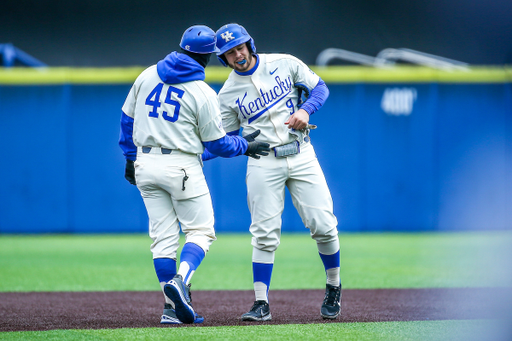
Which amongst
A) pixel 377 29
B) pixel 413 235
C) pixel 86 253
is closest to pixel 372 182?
pixel 413 235

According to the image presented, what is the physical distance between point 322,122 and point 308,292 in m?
6.26

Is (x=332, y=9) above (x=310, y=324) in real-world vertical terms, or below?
above

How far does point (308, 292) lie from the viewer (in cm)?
Answer: 550

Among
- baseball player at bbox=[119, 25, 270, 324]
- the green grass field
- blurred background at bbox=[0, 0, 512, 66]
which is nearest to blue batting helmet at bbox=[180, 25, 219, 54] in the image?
baseball player at bbox=[119, 25, 270, 324]

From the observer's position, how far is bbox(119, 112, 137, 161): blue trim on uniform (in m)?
4.02

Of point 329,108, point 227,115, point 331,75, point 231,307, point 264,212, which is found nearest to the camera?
point 264,212

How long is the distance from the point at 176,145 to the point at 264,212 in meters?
0.73

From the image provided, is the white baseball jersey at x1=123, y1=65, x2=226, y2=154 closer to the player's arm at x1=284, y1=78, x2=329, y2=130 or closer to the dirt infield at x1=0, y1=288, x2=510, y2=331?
the player's arm at x1=284, y1=78, x2=329, y2=130

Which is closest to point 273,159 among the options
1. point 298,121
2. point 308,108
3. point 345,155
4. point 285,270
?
point 298,121

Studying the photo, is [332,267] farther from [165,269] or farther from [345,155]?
[345,155]

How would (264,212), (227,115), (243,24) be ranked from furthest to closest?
(243,24) → (227,115) → (264,212)

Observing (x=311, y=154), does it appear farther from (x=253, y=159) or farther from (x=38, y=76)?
(x=38, y=76)

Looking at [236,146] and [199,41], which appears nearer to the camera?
[199,41]

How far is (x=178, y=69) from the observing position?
3.80 metres
